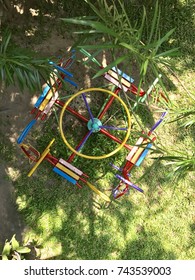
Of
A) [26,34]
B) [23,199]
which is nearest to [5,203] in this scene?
[23,199]

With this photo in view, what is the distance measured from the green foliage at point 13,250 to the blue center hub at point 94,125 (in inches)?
47.4

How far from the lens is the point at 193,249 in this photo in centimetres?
367

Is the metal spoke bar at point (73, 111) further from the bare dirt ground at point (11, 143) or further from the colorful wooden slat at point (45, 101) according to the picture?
the bare dirt ground at point (11, 143)

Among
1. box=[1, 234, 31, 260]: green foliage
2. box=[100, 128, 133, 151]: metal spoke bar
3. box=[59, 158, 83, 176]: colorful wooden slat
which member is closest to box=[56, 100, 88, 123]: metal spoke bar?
box=[100, 128, 133, 151]: metal spoke bar

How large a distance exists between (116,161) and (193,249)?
4.05 ft

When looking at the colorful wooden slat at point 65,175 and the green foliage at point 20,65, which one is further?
the colorful wooden slat at point 65,175

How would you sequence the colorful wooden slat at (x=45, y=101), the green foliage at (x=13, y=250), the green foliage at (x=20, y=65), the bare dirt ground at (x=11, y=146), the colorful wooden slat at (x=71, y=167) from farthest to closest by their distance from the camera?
the bare dirt ground at (x=11, y=146) < the colorful wooden slat at (x=71, y=167) < the colorful wooden slat at (x=45, y=101) < the green foliage at (x=13, y=250) < the green foliage at (x=20, y=65)

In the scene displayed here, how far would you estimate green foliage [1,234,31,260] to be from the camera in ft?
9.94

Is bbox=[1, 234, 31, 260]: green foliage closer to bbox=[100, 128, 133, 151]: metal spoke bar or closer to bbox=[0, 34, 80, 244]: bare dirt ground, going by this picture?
bbox=[0, 34, 80, 244]: bare dirt ground

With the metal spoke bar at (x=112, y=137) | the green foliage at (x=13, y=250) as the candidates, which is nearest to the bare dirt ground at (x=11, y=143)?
the green foliage at (x=13, y=250)

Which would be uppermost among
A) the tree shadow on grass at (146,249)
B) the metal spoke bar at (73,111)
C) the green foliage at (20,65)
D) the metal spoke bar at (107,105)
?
the metal spoke bar at (107,105)

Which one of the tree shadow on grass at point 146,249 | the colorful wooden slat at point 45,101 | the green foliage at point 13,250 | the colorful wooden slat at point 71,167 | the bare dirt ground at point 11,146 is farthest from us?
the tree shadow on grass at point 146,249

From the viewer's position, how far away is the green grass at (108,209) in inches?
135

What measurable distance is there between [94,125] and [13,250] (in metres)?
1.32
